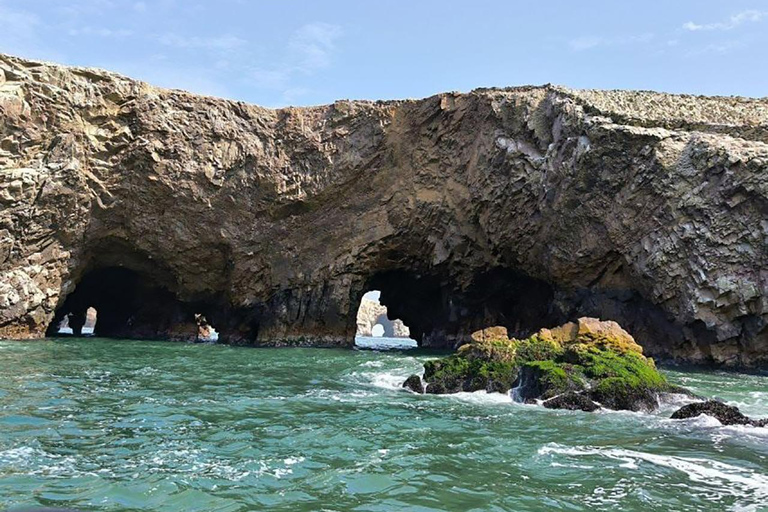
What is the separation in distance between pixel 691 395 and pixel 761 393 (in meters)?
3.66

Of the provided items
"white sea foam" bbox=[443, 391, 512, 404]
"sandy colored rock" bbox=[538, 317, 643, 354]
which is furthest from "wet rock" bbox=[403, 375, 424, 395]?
"sandy colored rock" bbox=[538, 317, 643, 354]

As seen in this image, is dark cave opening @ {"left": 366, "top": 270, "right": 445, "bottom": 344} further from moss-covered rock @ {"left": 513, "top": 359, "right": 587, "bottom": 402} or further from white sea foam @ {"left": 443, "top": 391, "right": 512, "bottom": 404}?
moss-covered rock @ {"left": 513, "top": 359, "right": 587, "bottom": 402}

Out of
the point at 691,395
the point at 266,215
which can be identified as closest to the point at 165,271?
the point at 266,215

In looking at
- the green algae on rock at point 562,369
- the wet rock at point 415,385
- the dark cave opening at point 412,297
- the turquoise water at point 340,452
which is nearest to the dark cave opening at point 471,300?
the dark cave opening at point 412,297

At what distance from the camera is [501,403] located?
1480 centimetres

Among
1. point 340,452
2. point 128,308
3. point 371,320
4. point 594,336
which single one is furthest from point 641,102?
point 371,320

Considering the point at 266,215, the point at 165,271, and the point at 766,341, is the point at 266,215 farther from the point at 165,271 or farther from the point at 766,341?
the point at 766,341

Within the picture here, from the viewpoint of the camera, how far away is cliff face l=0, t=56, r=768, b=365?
26.1 meters

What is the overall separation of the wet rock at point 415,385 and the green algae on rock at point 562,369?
6 cm

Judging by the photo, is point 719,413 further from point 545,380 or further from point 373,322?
point 373,322

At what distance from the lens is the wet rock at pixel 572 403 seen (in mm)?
14086

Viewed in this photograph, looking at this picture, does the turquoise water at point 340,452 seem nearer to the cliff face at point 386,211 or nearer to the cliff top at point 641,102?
the cliff face at point 386,211

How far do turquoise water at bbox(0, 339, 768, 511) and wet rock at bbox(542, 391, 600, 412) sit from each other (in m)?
0.64

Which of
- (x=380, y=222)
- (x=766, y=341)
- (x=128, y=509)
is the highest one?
(x=380, y=222)
